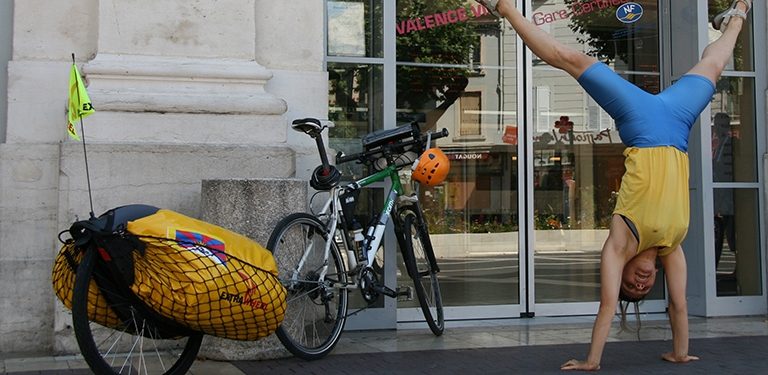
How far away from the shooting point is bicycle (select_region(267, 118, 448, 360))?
18.1 feet

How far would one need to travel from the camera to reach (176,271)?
411 cm

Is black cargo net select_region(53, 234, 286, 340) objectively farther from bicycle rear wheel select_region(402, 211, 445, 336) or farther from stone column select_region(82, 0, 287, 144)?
bicycle rear wheel select_region(402, 211, 445, 336)

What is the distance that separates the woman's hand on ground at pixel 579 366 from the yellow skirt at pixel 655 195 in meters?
0.73

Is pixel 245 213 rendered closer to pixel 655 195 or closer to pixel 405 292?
pixel 405 292

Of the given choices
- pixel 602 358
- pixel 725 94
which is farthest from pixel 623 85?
pixel 725 94

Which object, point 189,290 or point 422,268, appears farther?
point 422,268

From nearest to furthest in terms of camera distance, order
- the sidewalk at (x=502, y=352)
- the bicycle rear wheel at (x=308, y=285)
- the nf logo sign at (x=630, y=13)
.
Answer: the sidewalk at (x=502, y=352)
the bicycle rear wheel at (x=308, y=285)
the nf logo sign at (x=630, y=13)

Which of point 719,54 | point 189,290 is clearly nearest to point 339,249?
point 189,290

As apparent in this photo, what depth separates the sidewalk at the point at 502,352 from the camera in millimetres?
5297

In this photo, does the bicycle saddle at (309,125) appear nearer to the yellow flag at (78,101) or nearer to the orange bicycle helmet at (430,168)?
the orange bicycle helmet at (430,168)

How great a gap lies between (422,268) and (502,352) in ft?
3.57

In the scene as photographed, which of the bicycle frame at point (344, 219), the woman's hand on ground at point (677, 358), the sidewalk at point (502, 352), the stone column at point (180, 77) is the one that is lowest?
the sidewalk at point (502, 352)

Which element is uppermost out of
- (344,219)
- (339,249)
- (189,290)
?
(344,219)

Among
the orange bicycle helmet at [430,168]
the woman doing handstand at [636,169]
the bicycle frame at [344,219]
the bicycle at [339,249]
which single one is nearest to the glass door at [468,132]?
the bicycle at [339,249]
